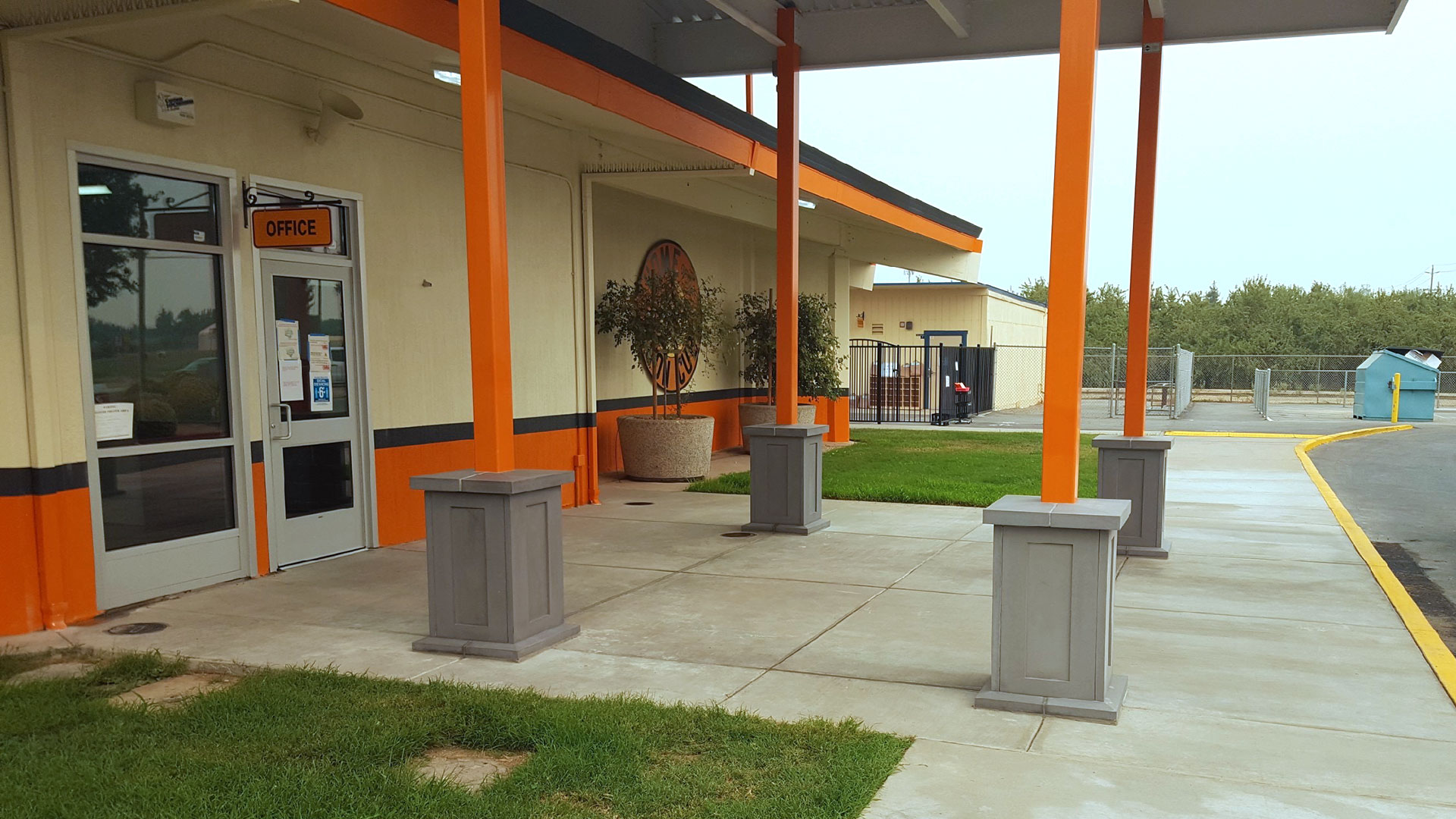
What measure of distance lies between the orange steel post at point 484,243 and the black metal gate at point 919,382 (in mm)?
18850

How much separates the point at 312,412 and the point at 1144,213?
272 inches

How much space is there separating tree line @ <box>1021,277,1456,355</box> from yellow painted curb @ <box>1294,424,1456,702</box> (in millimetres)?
44672

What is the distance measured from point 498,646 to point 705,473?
789 centimetres

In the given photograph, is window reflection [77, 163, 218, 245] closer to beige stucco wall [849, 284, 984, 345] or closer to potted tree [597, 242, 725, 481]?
potted tree [597, 242, 725, 481]

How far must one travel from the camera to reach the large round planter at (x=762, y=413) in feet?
52.5

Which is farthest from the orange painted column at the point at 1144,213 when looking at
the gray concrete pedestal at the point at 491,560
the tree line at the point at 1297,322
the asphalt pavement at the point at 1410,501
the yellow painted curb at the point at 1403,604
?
the tree line at the point at 1297,322

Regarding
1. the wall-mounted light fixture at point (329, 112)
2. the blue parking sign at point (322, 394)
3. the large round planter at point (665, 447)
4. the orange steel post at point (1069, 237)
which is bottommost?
the large round planter at point (665, 447)

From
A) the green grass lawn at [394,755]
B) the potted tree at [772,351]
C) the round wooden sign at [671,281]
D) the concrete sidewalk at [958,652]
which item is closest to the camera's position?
the green grass lawn at [394,755]

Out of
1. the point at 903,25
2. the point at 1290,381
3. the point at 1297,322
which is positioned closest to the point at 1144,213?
the point at 903,25

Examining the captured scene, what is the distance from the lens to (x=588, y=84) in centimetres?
845

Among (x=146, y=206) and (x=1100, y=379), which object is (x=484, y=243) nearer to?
(x=146, y=206)

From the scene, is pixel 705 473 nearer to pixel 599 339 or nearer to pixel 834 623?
pixel 599 339

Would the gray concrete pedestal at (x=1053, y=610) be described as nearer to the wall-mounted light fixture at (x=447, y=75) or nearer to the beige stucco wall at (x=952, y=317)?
the wall-mounted light fixture at (x=447, y=75)

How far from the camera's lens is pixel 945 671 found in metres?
5.31
